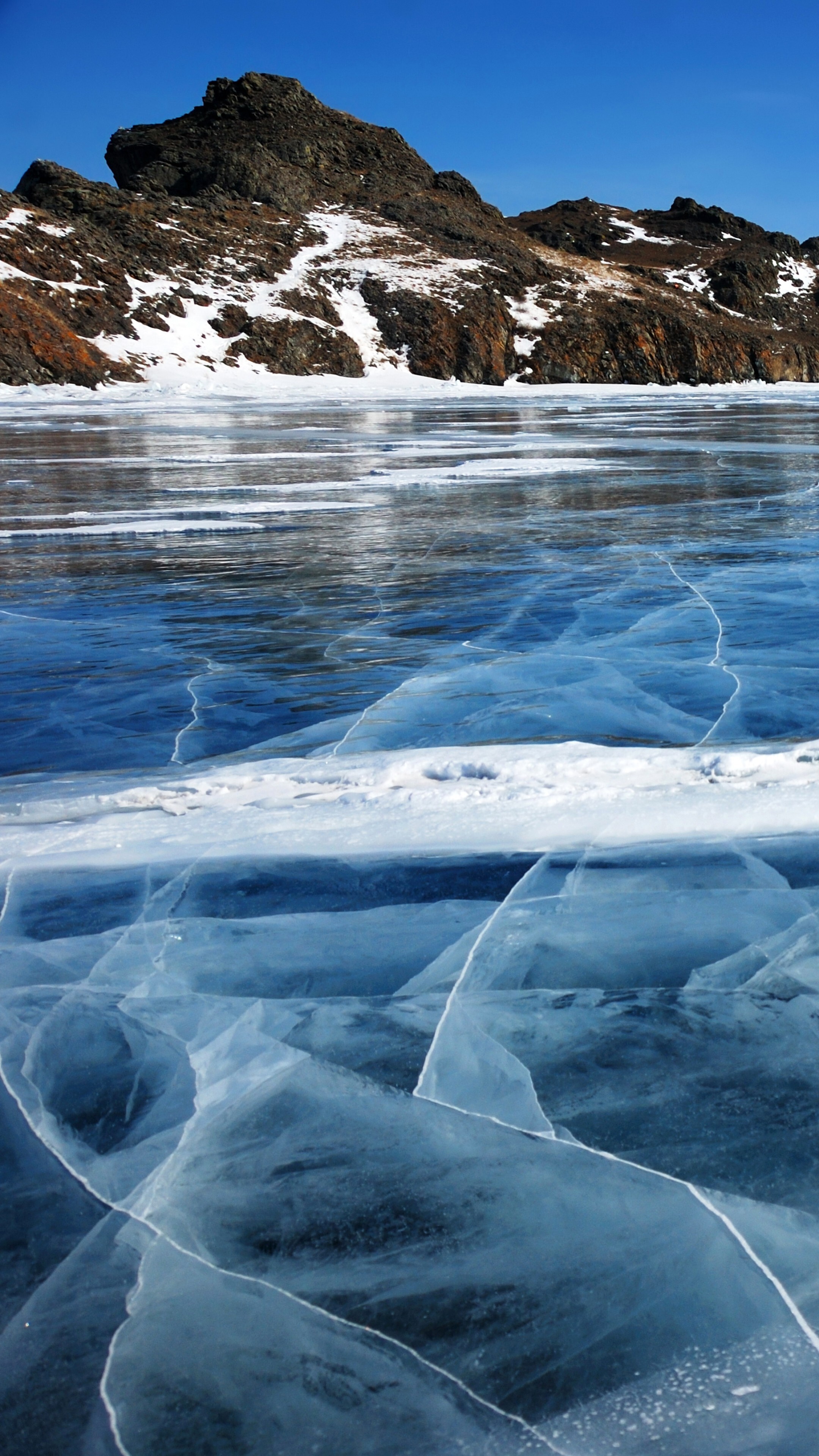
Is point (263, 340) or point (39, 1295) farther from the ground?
point (263, 340)

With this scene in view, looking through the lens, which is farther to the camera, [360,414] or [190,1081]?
[360,414]

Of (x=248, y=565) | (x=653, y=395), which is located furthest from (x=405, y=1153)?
(x=653, y=395)

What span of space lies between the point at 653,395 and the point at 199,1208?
43.1 m

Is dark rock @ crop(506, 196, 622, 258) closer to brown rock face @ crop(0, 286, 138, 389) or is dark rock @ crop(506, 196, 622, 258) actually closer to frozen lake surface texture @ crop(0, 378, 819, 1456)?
brown rock face @ crop(0, 286, 138, 389)

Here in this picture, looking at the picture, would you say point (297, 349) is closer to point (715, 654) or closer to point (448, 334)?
point (448, 334)

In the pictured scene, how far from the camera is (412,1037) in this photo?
1.79 m

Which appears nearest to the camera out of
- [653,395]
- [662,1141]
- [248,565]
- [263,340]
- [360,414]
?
[662,1141]

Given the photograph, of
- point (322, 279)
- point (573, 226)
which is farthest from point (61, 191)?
point (573, 226)

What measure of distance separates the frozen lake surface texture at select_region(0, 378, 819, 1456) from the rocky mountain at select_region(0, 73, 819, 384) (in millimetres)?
38364

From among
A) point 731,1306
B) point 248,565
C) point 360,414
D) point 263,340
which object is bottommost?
point 731,1306

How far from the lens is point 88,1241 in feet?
4.47

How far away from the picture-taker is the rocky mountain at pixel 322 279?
4491 cm

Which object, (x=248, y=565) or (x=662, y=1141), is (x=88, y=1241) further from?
(x=248, y=565)

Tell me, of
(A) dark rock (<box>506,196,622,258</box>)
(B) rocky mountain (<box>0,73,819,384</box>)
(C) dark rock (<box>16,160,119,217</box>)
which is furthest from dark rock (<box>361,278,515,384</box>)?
(A) dark rock (<box>506,196,622,258</box>)
